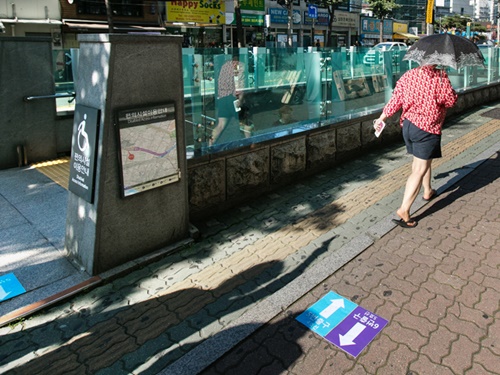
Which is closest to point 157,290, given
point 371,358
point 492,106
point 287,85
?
point 371,358

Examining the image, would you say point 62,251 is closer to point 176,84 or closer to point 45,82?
point 176,84

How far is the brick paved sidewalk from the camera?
9.37 ft

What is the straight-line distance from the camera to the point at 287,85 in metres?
6.46

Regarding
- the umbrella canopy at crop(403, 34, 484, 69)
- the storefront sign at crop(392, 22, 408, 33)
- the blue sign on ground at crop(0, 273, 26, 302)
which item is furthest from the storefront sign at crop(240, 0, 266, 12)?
the blue sign on ground at crop(0, 273, 26, 302)

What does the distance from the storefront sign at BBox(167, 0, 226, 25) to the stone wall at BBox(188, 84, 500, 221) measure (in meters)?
24.5

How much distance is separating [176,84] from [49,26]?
2332cm

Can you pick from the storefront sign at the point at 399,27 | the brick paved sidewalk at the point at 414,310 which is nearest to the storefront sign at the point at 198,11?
the brick paved sidewalk at the point at 414,310

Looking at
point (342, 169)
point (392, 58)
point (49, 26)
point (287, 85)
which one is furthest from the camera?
point (49, 26)

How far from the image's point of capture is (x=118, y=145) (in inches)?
150

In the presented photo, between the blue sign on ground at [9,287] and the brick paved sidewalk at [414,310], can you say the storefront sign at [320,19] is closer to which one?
the brick paved sidewalk at [414,310]

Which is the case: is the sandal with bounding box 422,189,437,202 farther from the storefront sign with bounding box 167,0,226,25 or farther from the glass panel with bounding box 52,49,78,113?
the storefront sign with bounding box 167,0,226,25

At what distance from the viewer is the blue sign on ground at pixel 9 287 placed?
3.57 m

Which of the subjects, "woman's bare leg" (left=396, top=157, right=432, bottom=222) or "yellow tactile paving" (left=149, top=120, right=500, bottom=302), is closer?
"yellow tactile paving" (left=149, top=120, right=500, bottom=302)

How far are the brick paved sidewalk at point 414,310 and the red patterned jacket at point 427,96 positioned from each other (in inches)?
44.2
